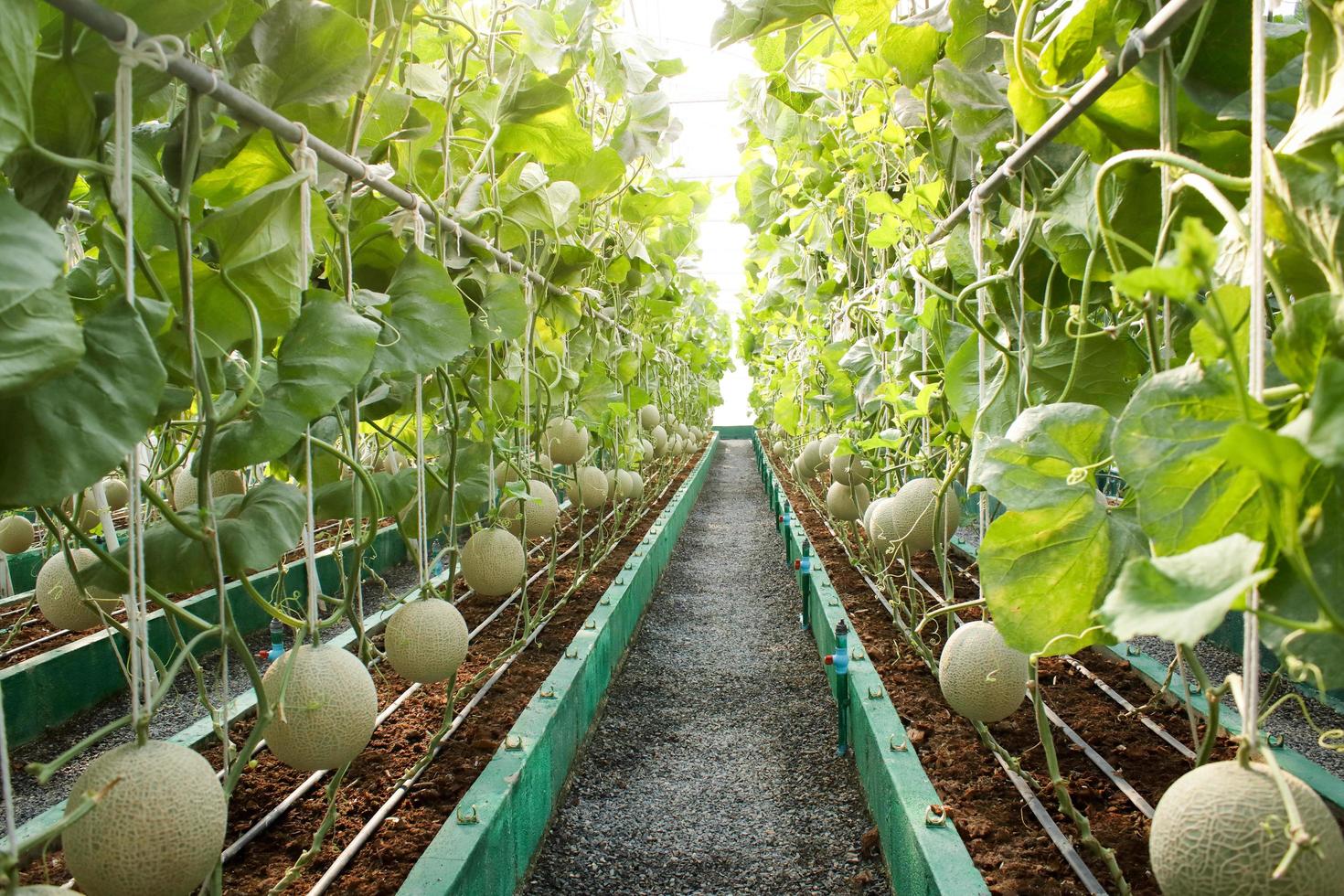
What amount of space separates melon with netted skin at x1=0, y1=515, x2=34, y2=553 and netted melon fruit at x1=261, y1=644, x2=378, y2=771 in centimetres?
304

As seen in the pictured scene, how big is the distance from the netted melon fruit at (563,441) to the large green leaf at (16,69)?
7.61 feet

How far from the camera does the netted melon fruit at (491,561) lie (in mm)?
2150

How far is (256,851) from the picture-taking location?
1.70 metres

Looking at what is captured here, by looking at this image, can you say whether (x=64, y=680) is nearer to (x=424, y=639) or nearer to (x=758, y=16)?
(x=424, y=639)

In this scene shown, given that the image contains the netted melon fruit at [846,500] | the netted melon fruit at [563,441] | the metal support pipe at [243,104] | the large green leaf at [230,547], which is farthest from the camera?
the netted melon fruit at [846,500]

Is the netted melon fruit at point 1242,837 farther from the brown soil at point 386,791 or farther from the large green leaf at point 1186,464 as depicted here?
the brown soil at point 386,791

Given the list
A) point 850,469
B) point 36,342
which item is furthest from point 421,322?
point 850,469

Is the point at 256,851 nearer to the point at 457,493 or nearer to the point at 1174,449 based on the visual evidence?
the point at 457,493

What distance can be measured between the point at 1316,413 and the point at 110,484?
12.9ft

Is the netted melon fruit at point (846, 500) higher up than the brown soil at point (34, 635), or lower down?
higher up

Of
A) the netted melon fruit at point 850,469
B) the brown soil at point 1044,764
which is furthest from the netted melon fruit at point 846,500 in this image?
the brown soil at point 1044,764

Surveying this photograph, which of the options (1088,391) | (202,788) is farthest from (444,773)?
(1088,391)

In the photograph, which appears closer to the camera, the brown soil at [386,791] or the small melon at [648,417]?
the brown soil at [386,791]

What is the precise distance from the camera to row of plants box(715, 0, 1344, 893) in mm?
526
